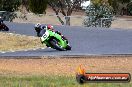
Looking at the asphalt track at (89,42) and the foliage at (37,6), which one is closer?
the asphalt track at (89,42)

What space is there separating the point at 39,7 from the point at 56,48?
89.3ft

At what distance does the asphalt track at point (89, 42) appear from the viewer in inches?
802

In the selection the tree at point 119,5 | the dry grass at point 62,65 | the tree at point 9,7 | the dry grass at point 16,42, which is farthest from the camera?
the tree at point 119,5

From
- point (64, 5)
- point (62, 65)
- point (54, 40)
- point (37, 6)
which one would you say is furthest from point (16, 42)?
point (64, 5)

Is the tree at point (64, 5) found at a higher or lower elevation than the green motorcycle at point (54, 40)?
lower

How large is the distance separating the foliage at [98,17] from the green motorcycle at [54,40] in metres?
14.9

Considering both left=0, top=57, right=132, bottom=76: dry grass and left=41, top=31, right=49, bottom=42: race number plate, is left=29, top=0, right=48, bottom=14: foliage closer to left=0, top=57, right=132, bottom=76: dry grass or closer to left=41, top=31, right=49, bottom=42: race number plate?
left=41, top=31, right=49, bottom=42: race number plate

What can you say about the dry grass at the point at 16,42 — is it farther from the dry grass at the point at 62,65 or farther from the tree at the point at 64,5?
the tree at the point at 64,5

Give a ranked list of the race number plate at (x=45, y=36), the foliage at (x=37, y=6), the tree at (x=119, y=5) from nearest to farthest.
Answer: the race number plate at (x=45, y=36)
the foliage at (x=37, y=6)
the tree at (x=119, y=5)

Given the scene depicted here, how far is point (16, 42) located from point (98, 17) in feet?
43.7

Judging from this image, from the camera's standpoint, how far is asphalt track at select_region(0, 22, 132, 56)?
20.4 m

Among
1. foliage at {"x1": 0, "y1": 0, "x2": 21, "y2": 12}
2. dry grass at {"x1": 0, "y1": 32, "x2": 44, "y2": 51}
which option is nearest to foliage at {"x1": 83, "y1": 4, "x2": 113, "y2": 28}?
foliage at {"x1": 0, "y1": 0, "x2": 21, "y2": 12}

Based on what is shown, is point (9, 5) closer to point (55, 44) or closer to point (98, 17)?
point (98, 17)

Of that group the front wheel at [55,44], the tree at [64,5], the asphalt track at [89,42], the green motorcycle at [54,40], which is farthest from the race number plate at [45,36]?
the tree at [64,5]
